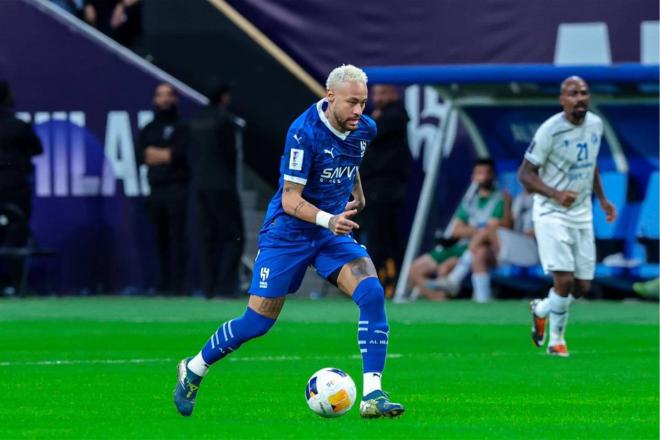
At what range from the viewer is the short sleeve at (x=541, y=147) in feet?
49.4

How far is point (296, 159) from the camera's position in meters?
10.3

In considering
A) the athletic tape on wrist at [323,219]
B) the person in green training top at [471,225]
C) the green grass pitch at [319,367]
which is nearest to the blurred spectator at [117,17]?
the green grass pitch at [319,367]

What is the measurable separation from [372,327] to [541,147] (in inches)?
208

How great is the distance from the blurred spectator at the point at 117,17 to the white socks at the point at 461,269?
5.60 metres

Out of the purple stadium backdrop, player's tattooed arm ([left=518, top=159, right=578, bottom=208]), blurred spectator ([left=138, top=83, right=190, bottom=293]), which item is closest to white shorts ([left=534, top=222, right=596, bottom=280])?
player's tattooed arm ([left=518, top=159, right=578, bottom=208])

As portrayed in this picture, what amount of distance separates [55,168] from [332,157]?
551 inches

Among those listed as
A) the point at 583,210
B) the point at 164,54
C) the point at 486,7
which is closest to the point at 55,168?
the point at 164,54

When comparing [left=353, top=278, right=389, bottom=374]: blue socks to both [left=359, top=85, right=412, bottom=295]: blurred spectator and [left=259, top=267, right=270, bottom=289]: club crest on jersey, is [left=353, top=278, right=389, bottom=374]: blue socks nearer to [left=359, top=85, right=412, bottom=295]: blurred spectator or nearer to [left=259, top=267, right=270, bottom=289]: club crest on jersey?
[left=259, top=267, right=270, bottom=289]: club crest on jersey

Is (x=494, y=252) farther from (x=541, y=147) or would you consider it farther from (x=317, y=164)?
(x=317, y=164)

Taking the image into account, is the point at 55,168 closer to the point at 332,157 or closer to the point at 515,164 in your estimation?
the point at 515,164

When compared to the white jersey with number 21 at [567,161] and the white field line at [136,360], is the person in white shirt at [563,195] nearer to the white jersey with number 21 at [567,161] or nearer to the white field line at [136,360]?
the white jersey with number 21 at [567,161]

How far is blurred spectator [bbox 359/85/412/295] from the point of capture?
2138 centimetres

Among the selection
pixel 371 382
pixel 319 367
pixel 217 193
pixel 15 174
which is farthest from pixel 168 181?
pixel 371 382

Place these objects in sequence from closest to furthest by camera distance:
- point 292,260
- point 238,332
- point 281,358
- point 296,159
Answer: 1. point 296,159
2. point 238,332
3. point 292,260
4. point 281,358
